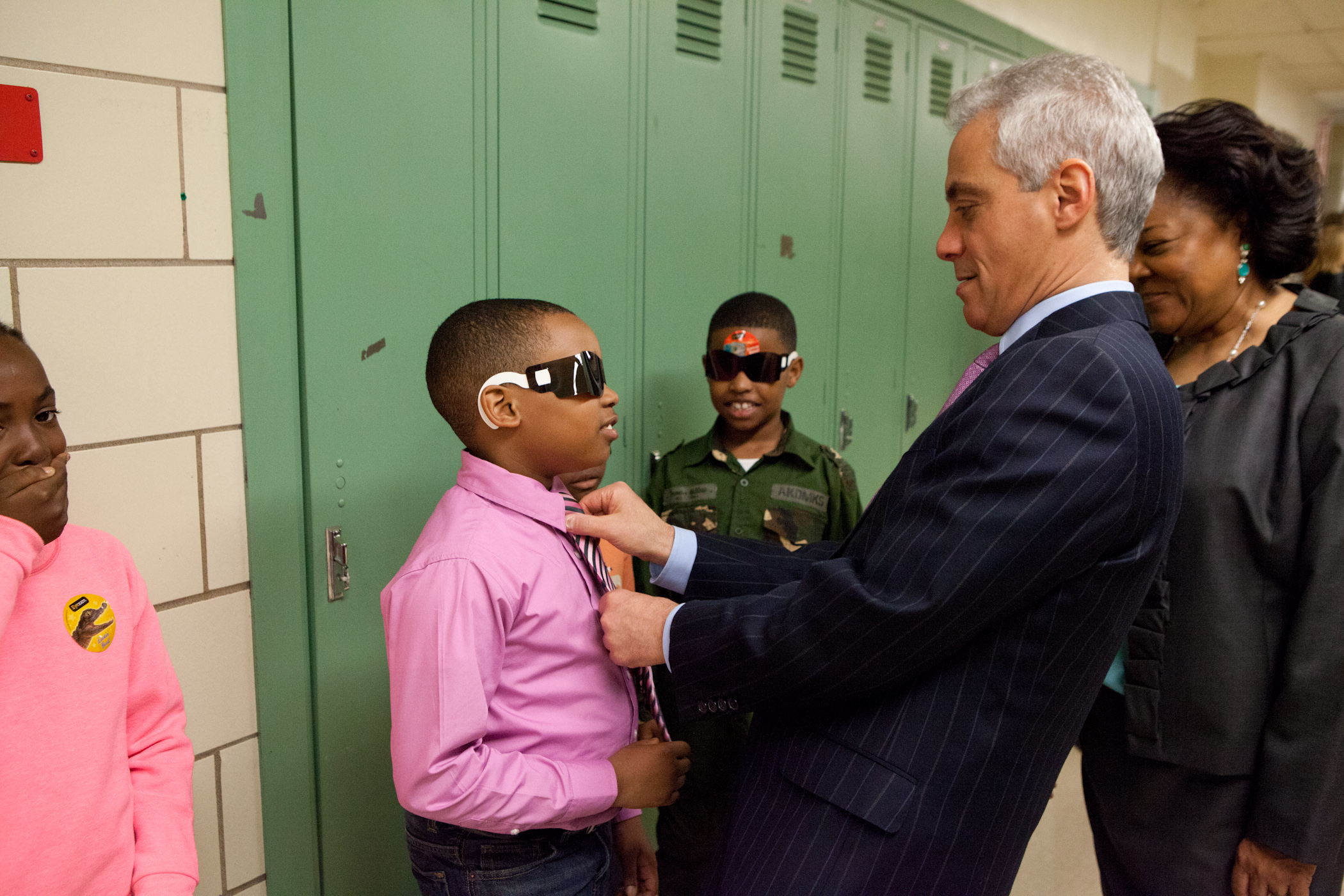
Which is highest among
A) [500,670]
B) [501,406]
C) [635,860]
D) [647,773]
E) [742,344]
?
[742,344]

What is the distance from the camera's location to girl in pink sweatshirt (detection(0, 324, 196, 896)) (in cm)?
102

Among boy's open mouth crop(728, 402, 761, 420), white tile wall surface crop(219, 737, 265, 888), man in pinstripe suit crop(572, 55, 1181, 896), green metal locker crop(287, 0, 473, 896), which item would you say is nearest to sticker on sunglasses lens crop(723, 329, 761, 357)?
boy's open mouth crop(728, 402, 761, 420)

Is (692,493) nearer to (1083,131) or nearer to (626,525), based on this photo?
(626,525)

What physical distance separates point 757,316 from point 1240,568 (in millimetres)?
1262

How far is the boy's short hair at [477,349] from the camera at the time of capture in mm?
1428

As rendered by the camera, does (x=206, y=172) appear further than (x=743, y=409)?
No

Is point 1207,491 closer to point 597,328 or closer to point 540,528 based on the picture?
point 540,528

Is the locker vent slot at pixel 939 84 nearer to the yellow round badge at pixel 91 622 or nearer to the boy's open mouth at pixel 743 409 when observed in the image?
the boy's open mouth at pixel 743 409

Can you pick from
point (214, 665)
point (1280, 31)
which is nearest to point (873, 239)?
point (214, 665)

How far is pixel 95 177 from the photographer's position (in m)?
1.49

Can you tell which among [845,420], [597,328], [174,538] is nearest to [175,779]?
[174,538]

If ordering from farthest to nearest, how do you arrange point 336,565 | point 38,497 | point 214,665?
point 336,565
point 214,665
point 38,497

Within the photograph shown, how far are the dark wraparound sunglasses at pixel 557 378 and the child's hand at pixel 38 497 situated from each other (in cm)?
57

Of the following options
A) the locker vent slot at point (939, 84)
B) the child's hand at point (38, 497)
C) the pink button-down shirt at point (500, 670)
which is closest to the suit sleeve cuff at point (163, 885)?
the pink button-down shirt at point (500, 670)
